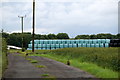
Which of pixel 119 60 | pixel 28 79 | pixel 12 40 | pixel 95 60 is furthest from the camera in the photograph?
pixel 12 40

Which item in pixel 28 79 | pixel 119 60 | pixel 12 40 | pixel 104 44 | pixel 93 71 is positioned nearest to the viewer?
pixel 28 79

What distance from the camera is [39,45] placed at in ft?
167

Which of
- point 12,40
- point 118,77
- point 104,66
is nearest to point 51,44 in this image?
point 12,40

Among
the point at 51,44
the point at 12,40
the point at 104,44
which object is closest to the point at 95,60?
the point at 104,44

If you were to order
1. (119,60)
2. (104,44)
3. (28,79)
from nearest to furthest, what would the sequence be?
(28,79) < (119,60) < (104,44)

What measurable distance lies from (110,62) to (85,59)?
5954 mm

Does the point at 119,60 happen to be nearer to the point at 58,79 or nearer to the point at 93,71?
the point at 93,71

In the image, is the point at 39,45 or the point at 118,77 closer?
the point at 118,77

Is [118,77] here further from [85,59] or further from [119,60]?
[85,59]

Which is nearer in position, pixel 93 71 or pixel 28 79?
pixel 28 79

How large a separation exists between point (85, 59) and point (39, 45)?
28.4 metres

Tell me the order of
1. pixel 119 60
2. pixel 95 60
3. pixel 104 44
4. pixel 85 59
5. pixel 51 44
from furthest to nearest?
pixel 51 44 → pixel 104 44 → pixel 85 59 → pixel 95 60 → pixel 119 60

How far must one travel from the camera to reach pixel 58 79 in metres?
12.4

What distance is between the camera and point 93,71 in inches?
596
